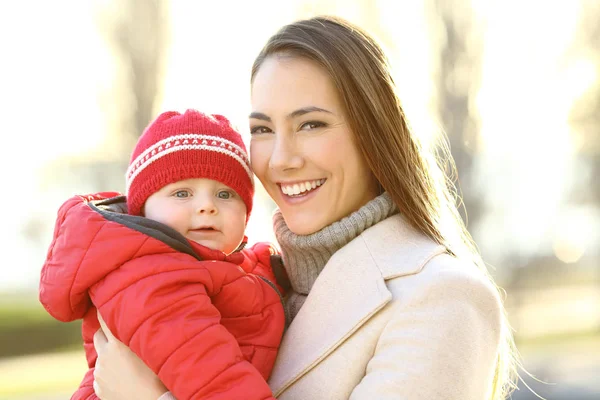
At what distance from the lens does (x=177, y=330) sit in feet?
7.25

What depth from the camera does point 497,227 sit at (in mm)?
8250

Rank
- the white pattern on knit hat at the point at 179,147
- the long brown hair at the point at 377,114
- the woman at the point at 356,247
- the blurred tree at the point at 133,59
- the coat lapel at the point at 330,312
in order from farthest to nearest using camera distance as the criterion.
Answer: the blurred tree at the point at 133,59 < the long brown hair at the point at 377,114 < the white pattern on knit hat at the point at 179,147 < the coat lapel at the point at 330,312 < the woman at the point at 356,247

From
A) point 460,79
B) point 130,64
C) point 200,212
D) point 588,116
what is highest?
point 130,64

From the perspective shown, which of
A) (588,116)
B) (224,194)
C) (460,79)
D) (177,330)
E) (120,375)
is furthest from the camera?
(588,116)

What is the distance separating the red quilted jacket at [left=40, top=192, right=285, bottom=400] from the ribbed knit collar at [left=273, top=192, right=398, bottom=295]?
0.31 m

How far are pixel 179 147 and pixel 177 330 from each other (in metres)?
0.67

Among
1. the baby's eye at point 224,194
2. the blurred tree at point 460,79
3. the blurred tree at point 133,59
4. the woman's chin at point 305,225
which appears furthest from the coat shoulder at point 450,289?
the blurred tree at point 133,59

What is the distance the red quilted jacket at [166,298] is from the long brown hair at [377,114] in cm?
64

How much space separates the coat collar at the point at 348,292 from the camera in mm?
2475

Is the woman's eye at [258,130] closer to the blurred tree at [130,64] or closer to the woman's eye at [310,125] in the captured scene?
the woman's eye at [310,125]

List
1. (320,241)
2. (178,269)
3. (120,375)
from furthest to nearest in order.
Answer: (320,241) < (120,375) < (178,269)

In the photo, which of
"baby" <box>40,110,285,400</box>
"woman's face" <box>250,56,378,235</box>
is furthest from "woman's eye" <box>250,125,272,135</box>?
"baby" <box>40,110,285,400</box>

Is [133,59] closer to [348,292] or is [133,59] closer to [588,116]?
[588,116]

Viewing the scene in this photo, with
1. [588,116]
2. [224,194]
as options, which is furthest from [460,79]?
[224,194]
